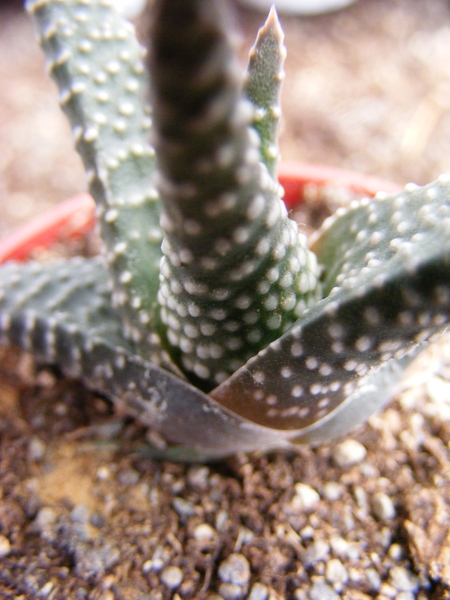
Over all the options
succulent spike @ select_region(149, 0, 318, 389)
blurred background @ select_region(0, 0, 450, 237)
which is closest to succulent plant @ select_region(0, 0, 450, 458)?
succulent spike @ select_region(149, 0, 318, 389)

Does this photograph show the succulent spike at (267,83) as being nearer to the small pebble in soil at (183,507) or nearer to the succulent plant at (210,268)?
the succulent plant at (210,268)

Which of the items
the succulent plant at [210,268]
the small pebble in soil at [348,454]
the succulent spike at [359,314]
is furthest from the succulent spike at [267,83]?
the small pebble in soil at [348,454]

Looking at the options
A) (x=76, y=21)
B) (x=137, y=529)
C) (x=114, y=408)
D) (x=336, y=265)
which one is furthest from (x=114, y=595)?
(x=76, y=21)

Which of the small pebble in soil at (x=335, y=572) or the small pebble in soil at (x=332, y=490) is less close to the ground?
the small pebble in soil at (x=332, y=490)

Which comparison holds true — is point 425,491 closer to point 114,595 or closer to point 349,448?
point 349,448

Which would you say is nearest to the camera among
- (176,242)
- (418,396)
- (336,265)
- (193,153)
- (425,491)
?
(193,153)

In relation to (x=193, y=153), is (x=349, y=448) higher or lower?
lower
